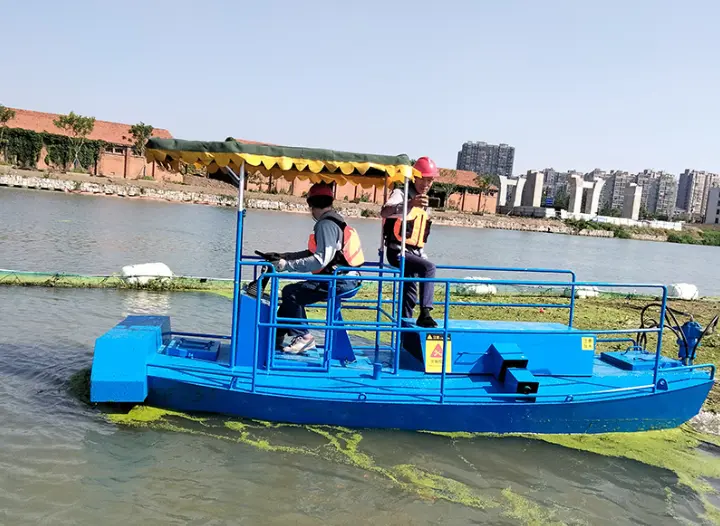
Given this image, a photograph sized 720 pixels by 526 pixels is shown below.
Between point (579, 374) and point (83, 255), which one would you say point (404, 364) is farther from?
point (83, 255)

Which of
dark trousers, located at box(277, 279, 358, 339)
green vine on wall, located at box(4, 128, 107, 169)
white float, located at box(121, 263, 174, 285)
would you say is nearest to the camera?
dark trousers, located at box(277, 279, 358, 339)

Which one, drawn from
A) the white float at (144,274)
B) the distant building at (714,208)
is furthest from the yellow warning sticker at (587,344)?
the distant building at (714,208)

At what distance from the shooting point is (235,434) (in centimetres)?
584

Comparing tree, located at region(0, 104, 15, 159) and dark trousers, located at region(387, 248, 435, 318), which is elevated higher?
tree, located at region(0, 104, 15, 159)

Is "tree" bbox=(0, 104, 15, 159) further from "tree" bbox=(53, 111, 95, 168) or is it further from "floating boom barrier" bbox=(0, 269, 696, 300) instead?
"floating boom barrier" bbox=(0, 269, 696, 300)

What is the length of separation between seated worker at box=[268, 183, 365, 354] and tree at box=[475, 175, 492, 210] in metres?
86.7

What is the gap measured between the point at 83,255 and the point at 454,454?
1528cm

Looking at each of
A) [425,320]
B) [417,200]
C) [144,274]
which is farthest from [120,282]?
[425,320]

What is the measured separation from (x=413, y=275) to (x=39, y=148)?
216 ft

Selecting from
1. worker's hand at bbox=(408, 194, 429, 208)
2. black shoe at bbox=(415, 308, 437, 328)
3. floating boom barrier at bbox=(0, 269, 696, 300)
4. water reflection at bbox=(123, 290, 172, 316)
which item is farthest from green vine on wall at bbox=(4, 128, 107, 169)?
black shoe at bbox=(415, 308, 437, 328)

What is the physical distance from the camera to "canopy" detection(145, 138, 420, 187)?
559 centimetres

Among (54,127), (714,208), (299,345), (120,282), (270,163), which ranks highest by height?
(54,127)

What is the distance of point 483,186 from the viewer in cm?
9300

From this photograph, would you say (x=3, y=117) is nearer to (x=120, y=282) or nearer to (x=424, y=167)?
(x=120, y=282)
